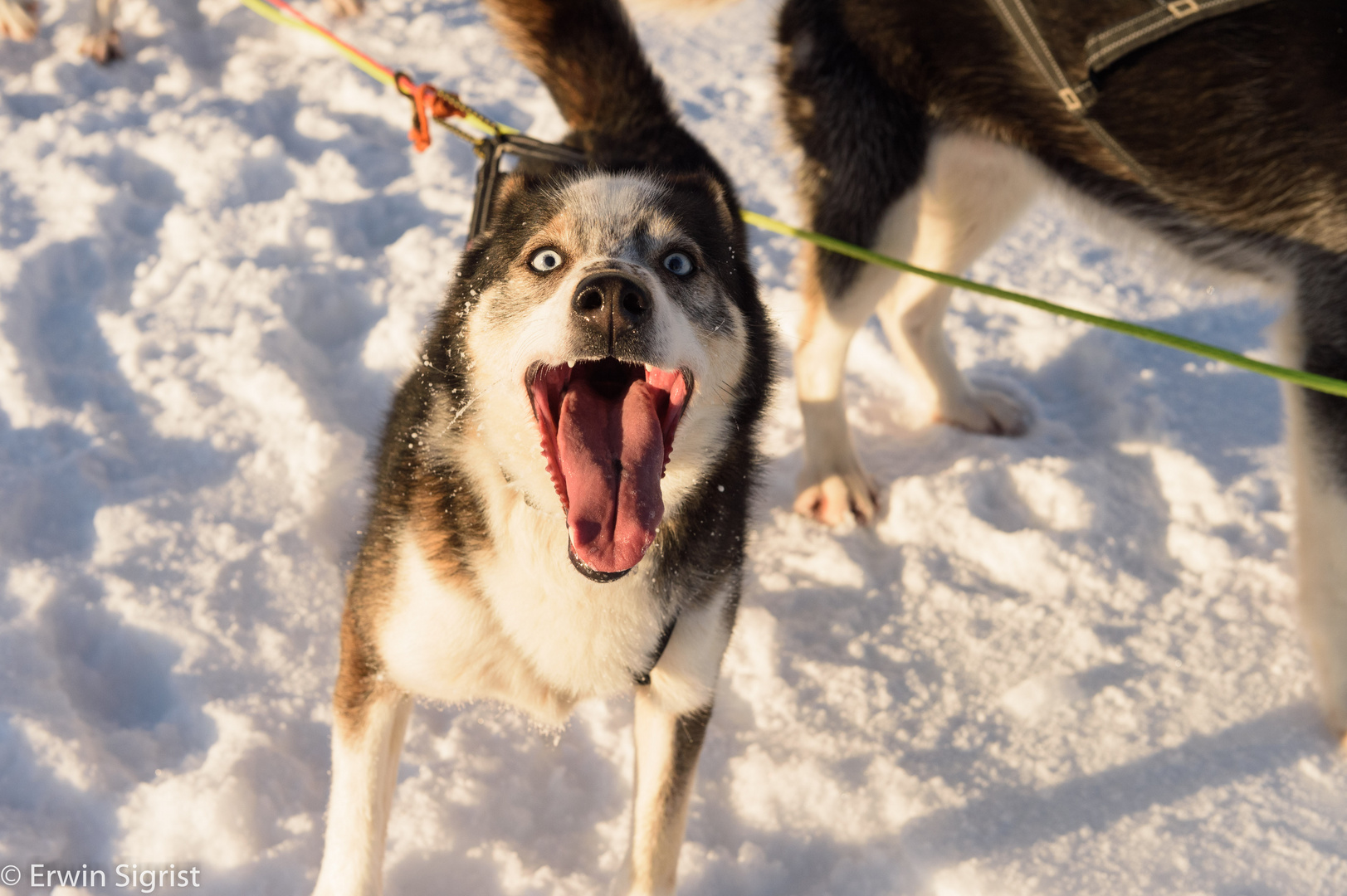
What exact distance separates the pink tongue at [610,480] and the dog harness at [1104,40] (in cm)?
136

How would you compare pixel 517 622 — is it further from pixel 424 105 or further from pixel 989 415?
pixel 989 415

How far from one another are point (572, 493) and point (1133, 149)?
160 cm

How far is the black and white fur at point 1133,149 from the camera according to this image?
210 centimetres

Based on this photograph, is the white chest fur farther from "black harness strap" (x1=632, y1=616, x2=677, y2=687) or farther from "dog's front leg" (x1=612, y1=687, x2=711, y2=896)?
"dog's front leg" (x1=612, y1=687, x2=711, y2=896)

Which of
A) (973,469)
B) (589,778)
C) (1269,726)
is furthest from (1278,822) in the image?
(589,778)

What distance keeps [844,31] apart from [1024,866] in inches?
73.6

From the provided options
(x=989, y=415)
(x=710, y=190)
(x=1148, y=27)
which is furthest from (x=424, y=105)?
(x=989, y=415)

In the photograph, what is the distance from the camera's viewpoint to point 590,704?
226 cm

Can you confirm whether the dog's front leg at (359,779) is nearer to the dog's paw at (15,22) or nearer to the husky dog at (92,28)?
the husky dog at (92,28)

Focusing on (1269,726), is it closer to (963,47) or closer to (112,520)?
(963,47)

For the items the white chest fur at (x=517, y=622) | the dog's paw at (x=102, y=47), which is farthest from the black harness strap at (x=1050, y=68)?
Result: the dog's paw at (x=102, y=47)

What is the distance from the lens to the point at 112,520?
2.39 metres

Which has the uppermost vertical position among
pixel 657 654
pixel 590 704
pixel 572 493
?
pixel 572 493

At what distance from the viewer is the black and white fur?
210cm
